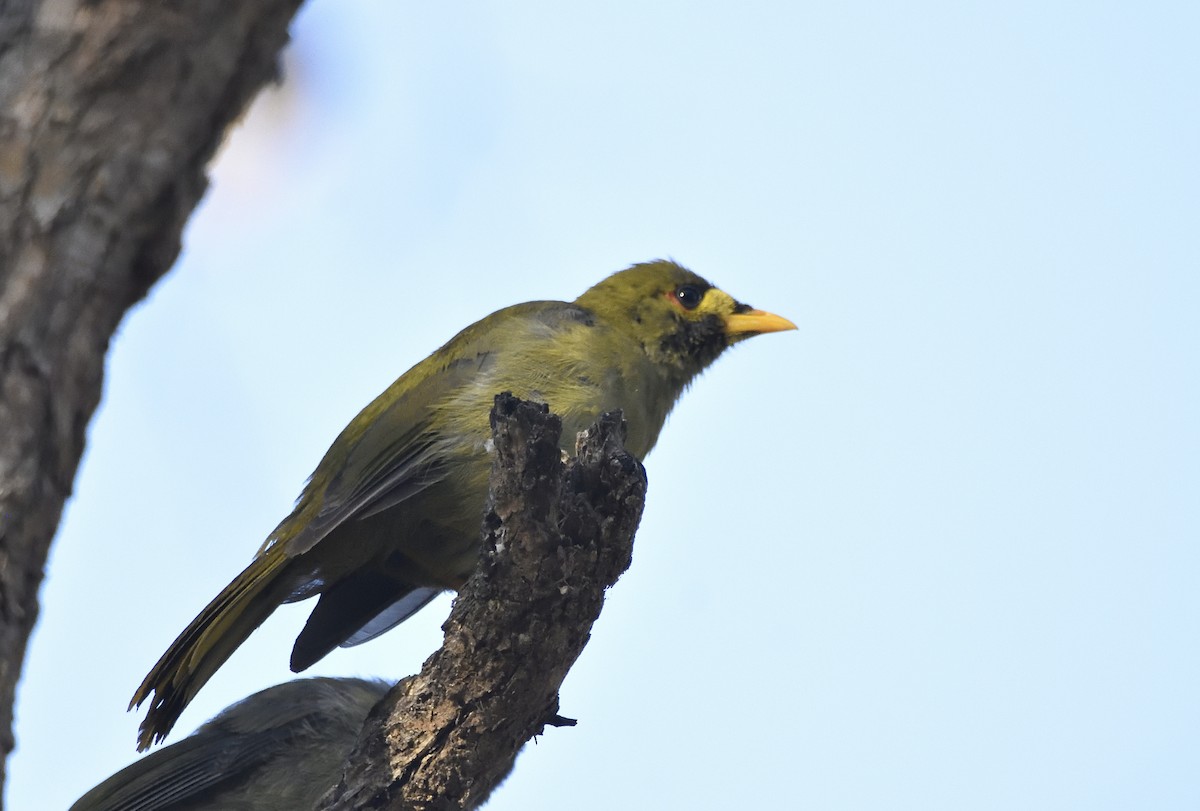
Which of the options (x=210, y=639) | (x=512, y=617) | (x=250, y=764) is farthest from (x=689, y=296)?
(x=512, y=617)

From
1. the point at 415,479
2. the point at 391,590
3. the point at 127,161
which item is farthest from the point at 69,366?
the point at 391,590

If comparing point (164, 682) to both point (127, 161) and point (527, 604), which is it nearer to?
point (527, 604)

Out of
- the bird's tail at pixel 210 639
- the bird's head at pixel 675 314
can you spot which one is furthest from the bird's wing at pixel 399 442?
the bird's head at pixel 675 314

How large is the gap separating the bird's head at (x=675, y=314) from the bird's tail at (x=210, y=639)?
1.86 metres

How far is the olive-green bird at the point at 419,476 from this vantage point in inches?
181

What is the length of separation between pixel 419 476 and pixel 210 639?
0.92 meters

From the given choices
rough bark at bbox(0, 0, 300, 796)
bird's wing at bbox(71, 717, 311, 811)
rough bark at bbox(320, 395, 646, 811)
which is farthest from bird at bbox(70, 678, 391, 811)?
rough bark at bbox(0, 0, 300, 796)

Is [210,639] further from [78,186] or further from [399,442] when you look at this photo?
[78,186]

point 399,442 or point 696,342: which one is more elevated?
point 696,342

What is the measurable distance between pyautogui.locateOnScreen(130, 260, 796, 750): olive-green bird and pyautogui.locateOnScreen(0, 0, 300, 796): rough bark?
1666 millimetres

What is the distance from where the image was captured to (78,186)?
2775 mm

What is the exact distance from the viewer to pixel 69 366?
270 cm

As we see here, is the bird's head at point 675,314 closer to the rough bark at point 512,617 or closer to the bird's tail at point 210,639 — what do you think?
the bird's tail at point 210,639

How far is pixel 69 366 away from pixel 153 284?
0.29 meters
